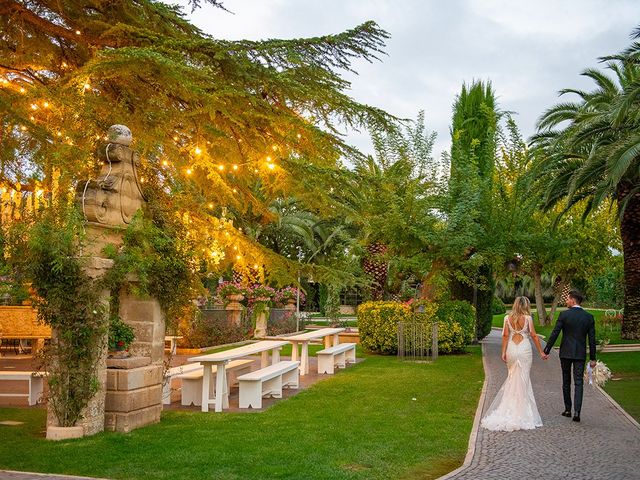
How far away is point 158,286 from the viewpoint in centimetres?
924

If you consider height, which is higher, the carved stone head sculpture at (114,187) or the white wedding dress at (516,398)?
the carved stone head sculpture at (114,187)

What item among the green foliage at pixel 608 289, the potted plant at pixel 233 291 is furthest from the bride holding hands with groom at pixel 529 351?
the green foliage at pixel 608 289

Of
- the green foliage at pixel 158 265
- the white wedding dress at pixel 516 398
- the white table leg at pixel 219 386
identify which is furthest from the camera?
the white table leg at pixel 219 386

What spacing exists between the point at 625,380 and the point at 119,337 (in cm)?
1123

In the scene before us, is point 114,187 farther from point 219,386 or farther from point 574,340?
point 574,340

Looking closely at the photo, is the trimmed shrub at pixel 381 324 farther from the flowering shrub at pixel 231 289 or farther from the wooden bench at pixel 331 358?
the flowering shrub at pixel 231 289

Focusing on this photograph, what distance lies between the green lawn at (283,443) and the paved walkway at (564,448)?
36 cm

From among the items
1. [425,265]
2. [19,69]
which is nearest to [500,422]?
[19,69]

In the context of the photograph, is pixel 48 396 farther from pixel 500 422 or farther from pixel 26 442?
pixel 500 422

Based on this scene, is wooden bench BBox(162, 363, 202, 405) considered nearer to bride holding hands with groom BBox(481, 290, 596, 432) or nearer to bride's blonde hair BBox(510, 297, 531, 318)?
bride holding hands with groom BBox(481, 290, 596, 432)

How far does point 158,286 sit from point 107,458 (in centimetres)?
255

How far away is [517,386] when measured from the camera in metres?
9.99

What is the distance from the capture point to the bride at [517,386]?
31.4ft

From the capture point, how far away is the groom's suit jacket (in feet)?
34.2
